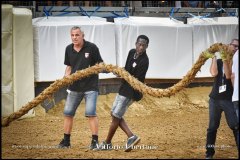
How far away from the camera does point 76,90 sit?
26.4 ft

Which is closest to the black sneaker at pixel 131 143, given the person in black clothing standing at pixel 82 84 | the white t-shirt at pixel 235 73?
the person in black clothing standing at pixel 82 84

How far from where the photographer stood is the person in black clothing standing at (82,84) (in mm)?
8000

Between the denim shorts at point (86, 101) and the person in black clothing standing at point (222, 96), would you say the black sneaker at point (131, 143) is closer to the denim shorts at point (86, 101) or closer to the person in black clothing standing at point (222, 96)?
the denim shorts at point (86, 101)

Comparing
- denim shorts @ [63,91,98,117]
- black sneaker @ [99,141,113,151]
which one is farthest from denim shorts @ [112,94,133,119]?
black sneaker @ [99,141,113,151]

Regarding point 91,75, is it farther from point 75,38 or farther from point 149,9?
point 149,9

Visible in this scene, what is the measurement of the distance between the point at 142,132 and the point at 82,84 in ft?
10.2

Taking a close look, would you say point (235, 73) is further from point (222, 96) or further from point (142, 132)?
point (142, 132)

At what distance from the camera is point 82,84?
8023mm

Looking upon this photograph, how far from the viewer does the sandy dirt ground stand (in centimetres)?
776

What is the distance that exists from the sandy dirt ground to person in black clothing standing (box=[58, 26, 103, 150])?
50cm

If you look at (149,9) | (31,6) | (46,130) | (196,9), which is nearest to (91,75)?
(46,130)

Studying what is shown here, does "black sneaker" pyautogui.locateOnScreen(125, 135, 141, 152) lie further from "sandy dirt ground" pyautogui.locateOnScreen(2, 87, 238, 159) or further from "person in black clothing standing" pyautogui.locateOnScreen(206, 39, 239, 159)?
"person in black clothing standing" pyautogui.locateOnScreen(206, 39, 239, 159)

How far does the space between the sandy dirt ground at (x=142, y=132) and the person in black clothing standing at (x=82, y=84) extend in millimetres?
505

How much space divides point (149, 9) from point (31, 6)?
3836mm
